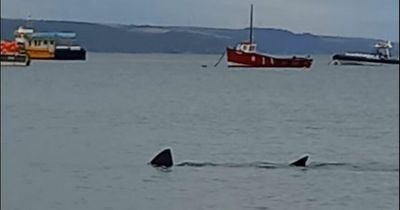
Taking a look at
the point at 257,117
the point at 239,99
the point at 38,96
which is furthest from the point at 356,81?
the point at 257,117

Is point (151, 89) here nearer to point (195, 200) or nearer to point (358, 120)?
point (358, 120)

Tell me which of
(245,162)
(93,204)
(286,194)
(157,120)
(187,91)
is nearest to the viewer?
(93,204)

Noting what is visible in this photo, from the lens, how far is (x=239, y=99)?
53500 millimetres

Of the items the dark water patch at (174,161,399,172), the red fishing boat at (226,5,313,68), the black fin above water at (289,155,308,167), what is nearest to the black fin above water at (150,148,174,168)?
the dark water patch at (174,161,399,172)

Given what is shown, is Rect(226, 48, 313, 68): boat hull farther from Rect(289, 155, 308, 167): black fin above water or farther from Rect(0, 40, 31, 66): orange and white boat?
Rect(289, 155, 308, 167): black fin above water

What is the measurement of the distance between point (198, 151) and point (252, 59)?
2286 inches

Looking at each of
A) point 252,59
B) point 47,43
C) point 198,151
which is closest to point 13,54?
point 47,43

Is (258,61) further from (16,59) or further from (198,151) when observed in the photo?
(198,151)

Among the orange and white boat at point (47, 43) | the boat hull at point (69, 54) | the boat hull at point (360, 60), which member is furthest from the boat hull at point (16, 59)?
the boat hull at point (360, 60)

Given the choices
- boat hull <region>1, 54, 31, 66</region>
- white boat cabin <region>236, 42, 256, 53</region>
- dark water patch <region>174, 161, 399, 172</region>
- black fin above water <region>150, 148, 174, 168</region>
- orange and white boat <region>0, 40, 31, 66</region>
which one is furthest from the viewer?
white boat cabin <region>236, 42, 256, 53</region>

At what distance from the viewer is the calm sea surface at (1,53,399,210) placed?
1727 centimetres

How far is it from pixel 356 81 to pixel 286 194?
198 feet

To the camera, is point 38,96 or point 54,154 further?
point 38,96

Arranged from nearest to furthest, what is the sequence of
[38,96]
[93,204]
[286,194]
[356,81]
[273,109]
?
1. [93,204]
2. [286,194]
3. [273,109]
4. [38,96]
5. [356,81]
